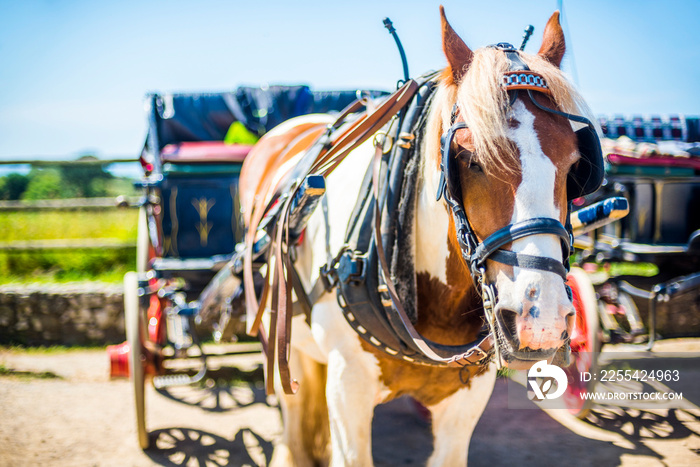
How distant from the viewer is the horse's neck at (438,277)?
1427mm

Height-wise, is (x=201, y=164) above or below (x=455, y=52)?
below

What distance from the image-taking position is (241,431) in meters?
3.06

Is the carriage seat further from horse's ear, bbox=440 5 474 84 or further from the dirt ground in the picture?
horse's ear, bbox=440 5 474 84

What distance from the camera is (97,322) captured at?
15.4 feet

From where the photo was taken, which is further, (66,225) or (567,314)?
(66,225)

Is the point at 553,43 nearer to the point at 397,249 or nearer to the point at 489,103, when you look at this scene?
the point at 489,103

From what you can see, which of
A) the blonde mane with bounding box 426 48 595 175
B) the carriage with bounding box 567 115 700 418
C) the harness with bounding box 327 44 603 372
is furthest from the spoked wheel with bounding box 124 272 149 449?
the carriage with bounding box 567 115 700 418

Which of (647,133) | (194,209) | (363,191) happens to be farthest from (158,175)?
(647,133)

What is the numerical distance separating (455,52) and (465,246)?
1.86 feet

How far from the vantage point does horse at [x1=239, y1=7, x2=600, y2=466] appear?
3.55 ft

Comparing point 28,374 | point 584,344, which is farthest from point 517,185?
point 28,374

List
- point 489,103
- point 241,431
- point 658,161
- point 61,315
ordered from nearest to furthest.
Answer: point 489,103 → point 241,431 → point 658,161 → point 61,315

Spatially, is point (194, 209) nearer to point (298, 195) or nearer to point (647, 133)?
point (298, 195)

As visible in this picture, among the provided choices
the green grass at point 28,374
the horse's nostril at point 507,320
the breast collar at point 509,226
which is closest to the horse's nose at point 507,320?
the horse's nostril at point 507,320
